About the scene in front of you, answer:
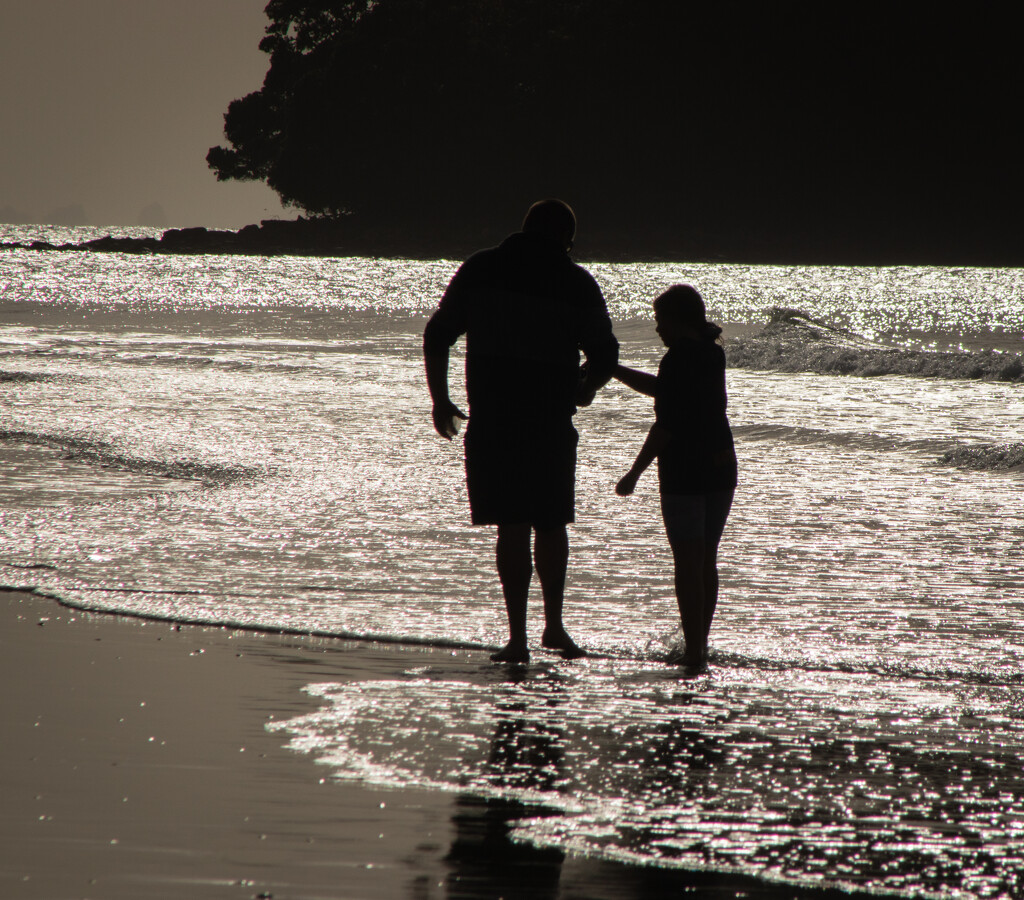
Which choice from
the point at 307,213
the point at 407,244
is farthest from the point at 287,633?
the point at 307,213

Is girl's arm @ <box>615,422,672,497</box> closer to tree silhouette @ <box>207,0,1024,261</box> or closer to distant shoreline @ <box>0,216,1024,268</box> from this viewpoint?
distant shoreline @ <box>0,216,1024,268</box>

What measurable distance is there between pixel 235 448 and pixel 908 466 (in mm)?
4954

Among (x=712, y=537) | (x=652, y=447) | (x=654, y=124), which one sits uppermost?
(x=654, y=124)

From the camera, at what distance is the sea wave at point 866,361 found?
675 inches

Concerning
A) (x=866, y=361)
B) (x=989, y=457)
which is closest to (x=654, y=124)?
(x=866, y=361)

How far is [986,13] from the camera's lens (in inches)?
3533

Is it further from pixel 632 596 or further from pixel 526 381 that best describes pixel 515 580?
pixel 632 596

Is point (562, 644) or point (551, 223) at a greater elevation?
point (551, 223)

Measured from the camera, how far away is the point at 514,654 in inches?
182

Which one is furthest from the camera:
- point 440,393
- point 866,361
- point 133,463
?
point 866,361

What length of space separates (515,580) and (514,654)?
0.85 feet

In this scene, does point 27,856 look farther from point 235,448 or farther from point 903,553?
point 235,448

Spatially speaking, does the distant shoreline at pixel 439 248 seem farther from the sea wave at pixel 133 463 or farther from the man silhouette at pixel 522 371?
the man silhouette at pixel 522 371

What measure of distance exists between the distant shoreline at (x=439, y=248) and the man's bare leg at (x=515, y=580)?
78705 mm
